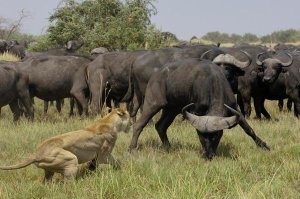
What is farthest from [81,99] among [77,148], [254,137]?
[77,148]

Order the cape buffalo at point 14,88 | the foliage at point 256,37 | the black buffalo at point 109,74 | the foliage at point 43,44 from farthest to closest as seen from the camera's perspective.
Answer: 1. the foliage at point 256,37
2. the foliage at point 43,44
3. the black buffalo at point 109,74
4. the cape buffalo at point 14,88

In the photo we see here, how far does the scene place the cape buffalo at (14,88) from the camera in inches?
404

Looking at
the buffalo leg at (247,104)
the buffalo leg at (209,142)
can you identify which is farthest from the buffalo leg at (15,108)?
the buffalo leg at (209,142)

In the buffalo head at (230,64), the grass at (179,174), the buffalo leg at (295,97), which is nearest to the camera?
the grass at (179,174)

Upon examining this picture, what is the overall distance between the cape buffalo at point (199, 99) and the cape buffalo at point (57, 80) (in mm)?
4023

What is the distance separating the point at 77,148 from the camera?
5.36 metres

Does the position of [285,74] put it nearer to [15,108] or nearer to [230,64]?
[230,64]

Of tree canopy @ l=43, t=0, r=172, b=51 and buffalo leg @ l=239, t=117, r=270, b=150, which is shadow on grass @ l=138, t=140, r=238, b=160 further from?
tree canopy @ l=43, t=0, r=172, b=51

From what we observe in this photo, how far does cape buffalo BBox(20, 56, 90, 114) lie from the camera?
1139cm

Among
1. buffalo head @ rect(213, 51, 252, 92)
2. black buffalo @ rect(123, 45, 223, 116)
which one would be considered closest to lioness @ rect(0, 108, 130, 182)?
black buffalo @ rect(123, 45, 223, 116)

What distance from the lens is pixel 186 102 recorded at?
7.30 m

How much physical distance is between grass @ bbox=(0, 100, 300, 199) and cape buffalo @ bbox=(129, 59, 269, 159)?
0.97ft

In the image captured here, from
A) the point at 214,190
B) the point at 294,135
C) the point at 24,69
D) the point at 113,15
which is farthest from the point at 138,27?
the point at 214,190

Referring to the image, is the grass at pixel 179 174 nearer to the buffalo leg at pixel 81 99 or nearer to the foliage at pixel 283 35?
the buffalo leg at pixel 81 99
